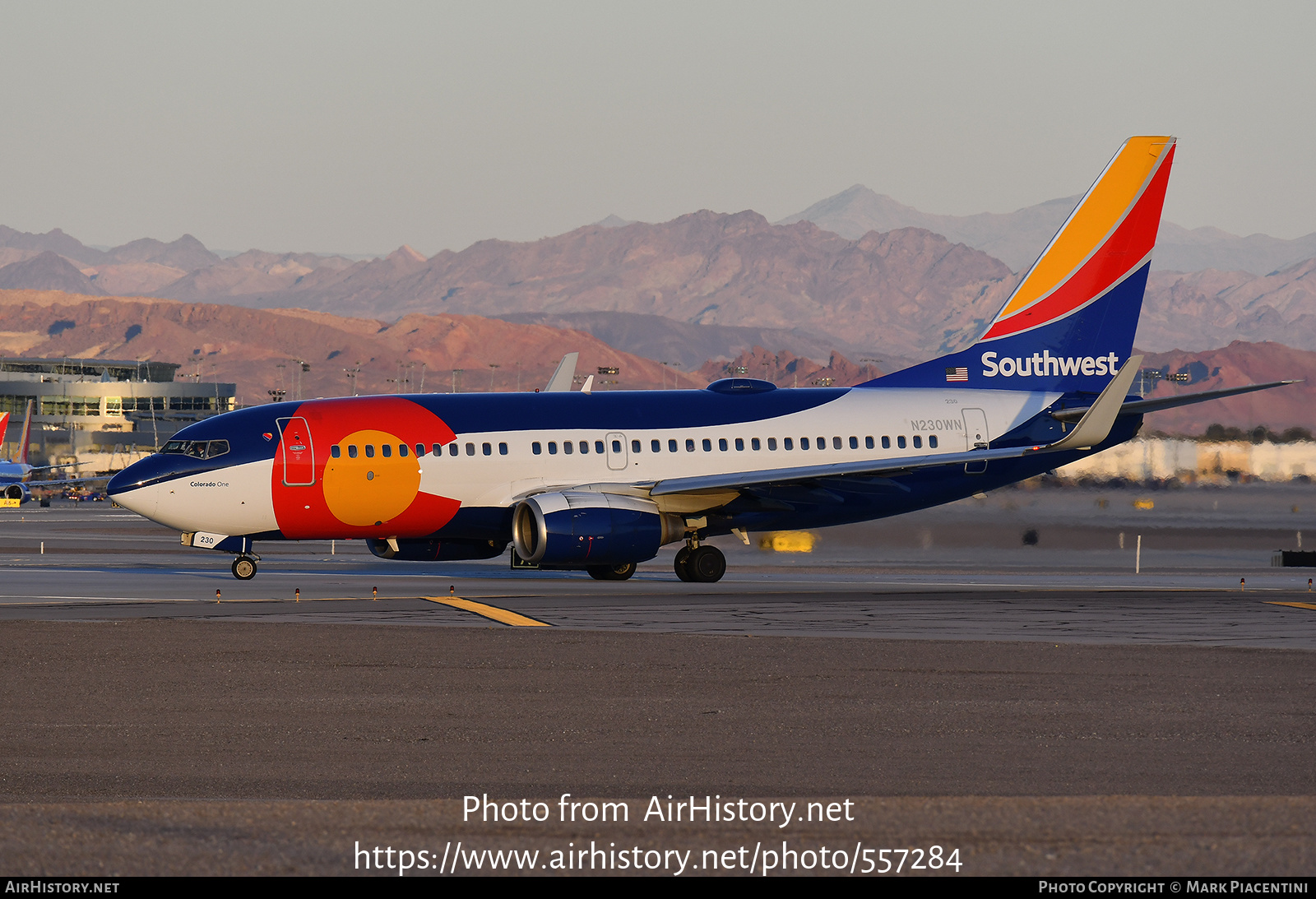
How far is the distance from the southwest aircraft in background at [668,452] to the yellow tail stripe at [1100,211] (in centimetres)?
5

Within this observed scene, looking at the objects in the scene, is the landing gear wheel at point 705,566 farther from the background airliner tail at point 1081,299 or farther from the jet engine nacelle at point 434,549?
the background airliner tail at point 1081,299

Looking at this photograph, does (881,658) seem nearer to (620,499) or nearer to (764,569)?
(620,499)

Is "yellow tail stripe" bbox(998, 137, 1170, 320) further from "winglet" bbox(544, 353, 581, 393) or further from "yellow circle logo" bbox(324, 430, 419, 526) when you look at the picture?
"yellow circle logo" bbox(324, 430, 419, 526)

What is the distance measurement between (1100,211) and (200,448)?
23.9 metres

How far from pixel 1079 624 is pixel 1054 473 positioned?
18252 mm

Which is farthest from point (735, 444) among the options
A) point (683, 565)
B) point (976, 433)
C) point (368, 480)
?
point (368, 480)

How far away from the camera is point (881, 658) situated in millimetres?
19328

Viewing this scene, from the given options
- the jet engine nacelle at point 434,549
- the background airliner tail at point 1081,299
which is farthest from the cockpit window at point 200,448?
the background airliner tail at point 1081,299

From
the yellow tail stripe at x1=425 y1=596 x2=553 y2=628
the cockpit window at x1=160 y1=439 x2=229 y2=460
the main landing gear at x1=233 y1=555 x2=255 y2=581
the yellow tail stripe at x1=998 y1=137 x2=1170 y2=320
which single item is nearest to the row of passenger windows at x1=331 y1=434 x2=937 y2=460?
the cockpit window at x1=160 y1=439 x2=229 y2=460

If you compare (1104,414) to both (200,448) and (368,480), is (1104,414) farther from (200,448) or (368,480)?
(200,448)

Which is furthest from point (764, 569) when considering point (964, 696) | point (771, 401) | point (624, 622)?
point (964, 696)

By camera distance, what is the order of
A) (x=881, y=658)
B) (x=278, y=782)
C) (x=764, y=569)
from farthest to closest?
(x=764, y=569) < (x=881, y=658) < (x=278, y=782)

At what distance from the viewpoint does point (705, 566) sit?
3425 centimetres
